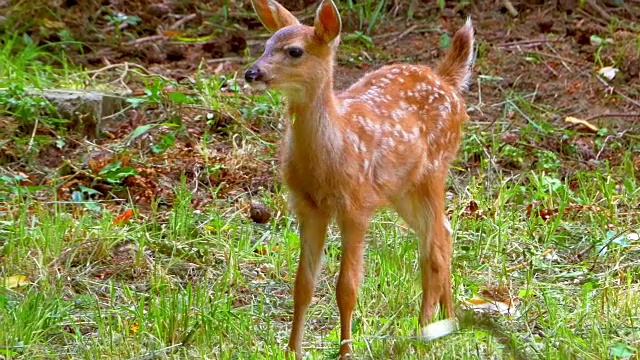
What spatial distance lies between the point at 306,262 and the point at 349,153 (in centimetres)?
48

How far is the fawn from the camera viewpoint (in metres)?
4.68

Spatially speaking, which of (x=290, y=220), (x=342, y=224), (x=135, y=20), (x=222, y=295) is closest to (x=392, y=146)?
(x=342, y=224)

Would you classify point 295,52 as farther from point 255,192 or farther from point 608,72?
point 608,72

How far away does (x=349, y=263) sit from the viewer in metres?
4.79

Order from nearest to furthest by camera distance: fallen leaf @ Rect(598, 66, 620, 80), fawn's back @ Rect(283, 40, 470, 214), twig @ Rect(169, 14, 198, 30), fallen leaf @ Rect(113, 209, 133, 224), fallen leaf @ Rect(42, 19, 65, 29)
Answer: fawn's back @ Rect(283, 40, 470, 214)
fallen leaf @ Rect(113, 209, 133, 224)
fallen leaf @ Rect(598, 66, 620, 80)
fallen leaf @ Rect(42, 19, 65, 29)
twig @ Rect(169, 14, 198, 30)

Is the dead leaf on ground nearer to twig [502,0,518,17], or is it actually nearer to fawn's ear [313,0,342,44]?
fawn's ear [313,0,342,44]

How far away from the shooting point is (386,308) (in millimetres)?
5297

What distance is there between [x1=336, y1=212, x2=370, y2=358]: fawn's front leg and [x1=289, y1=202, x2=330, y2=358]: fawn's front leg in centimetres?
11

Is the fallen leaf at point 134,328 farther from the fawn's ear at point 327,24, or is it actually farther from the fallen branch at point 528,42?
the fallen branch at point 528,42

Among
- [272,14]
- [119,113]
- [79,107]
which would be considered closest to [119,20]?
[119,113]

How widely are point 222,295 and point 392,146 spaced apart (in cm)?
100

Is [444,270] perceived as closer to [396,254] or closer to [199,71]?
[396,254]

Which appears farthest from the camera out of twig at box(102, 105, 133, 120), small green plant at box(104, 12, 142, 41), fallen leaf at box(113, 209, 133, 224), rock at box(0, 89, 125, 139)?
small green plant at box(104, 12, 142, 41)

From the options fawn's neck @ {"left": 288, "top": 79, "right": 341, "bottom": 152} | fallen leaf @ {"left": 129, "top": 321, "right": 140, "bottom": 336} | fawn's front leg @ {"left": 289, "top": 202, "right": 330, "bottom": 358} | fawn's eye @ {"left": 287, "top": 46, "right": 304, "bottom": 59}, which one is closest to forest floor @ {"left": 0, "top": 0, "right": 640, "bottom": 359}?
fallen leaf @ {"left": 129, "top": 321, "right": 140, "bottom": 336}
